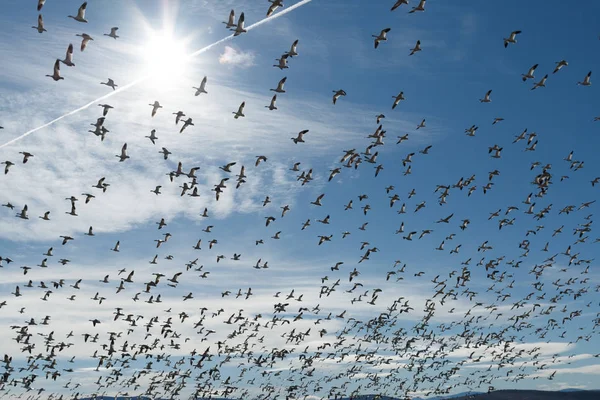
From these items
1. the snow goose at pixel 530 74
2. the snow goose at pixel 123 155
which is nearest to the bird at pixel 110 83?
the snow goose at pixel 123 155

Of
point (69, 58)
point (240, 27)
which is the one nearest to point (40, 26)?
point (69, 58)

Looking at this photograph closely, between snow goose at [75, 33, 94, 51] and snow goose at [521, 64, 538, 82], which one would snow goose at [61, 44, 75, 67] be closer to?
snow goose at [75, 33, 94, 51]

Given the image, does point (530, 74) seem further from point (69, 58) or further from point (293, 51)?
point (69, 58)

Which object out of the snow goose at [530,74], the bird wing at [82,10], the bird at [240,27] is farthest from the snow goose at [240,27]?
the snow goose at [530,74]

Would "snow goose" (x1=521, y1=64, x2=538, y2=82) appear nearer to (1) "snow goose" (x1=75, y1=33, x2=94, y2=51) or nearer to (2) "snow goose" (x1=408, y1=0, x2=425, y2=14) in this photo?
(2) "snow goose" (x1=408, y1=0, x2=425, y2=14)

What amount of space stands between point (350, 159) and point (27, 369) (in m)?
85.7

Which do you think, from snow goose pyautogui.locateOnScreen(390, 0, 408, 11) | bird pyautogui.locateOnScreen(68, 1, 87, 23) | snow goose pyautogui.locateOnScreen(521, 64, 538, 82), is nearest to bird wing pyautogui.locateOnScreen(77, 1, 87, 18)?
bird pyautogui.locateOnScreen(68, 1, 87, 23)

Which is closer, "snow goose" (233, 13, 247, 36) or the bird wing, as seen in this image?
the bird wing

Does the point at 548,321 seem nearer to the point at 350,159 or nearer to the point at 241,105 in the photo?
the point at 350,159

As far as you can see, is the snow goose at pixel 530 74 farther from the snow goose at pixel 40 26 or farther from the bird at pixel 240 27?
the snow goose at pixel 40 26

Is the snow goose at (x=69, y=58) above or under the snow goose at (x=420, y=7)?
under

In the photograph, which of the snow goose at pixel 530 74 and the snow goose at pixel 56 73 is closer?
the snow goose at pixel 56 73

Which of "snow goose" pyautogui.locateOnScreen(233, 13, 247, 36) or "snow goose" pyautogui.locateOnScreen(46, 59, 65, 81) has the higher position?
"snow goose" pyautogui.locateOnScreen(233, 13, 247, 36)

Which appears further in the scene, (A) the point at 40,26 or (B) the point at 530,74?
(B) the point at 530,74
